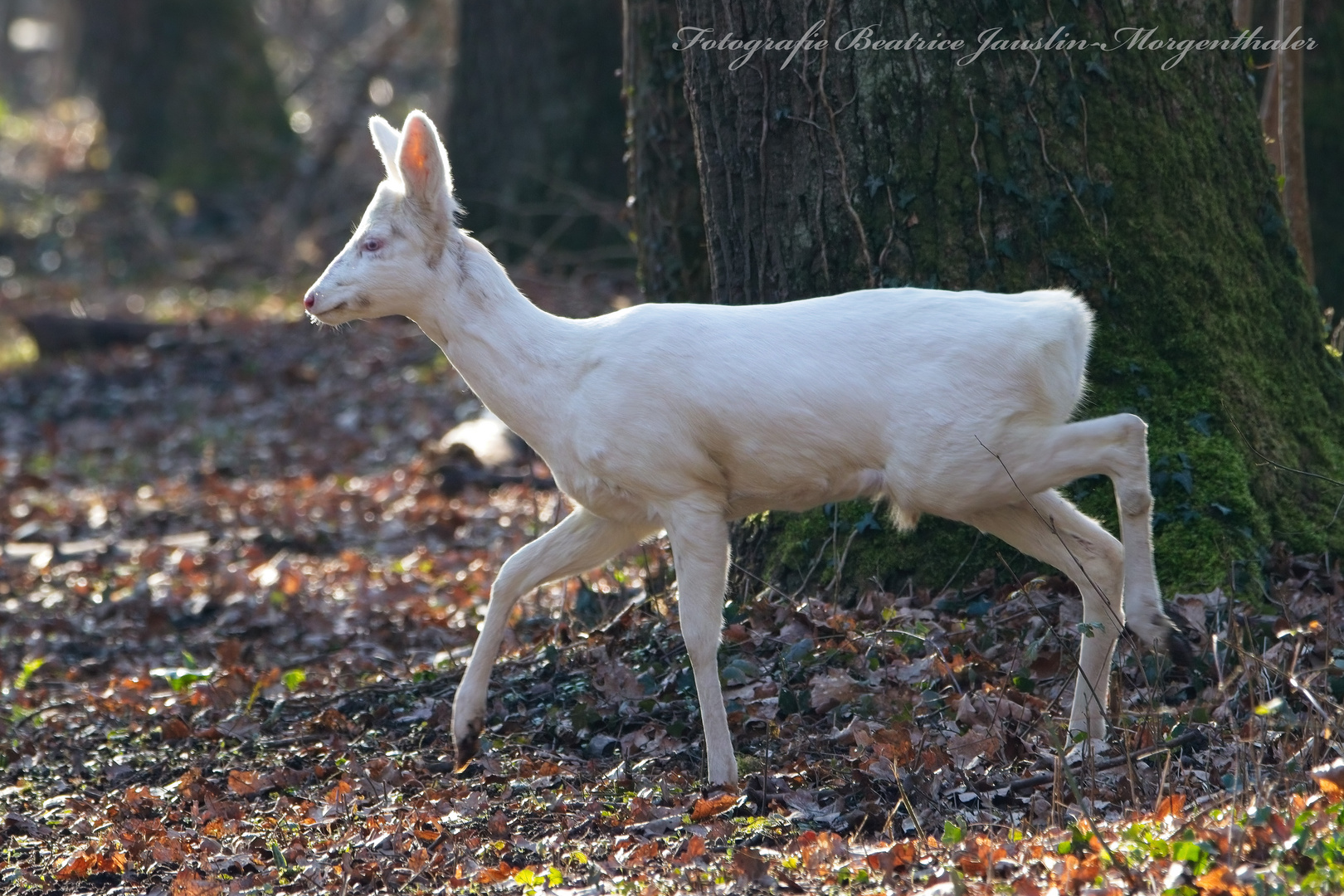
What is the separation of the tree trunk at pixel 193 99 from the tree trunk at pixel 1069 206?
1825 cm

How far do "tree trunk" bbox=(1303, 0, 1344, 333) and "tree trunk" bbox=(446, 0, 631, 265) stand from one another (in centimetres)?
708

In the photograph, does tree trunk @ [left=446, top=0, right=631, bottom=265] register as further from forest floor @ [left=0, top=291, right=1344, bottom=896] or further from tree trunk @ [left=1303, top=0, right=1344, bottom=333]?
forest floor @ [left=0, top=291, right=1344, bottom=896]

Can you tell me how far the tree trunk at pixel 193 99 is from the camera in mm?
23109

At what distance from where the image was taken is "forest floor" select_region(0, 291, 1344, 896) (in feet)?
13.5

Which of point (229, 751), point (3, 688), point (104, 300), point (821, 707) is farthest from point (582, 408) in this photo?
point (104, 300)

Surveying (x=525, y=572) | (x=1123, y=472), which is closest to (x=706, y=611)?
(x=525, y=572)

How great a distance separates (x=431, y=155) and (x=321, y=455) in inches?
325

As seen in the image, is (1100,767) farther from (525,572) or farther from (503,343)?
(503,343)

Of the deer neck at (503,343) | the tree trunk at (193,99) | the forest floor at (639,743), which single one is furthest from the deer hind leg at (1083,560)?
the tree trunk at (193,99)

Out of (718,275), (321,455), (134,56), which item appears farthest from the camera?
(134,56)

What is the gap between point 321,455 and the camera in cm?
1296

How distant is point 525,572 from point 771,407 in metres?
1.23

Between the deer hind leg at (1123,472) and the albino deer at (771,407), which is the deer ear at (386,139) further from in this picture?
the deer hind leg at (1123,472)

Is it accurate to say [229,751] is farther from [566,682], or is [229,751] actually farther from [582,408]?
[582,408]
